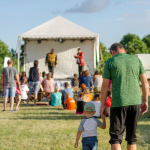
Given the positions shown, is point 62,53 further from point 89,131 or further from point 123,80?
point 123,80

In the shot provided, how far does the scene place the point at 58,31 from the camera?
20.9m

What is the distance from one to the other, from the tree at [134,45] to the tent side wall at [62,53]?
59799 mm

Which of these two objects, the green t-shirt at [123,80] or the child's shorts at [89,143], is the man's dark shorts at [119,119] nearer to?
the green t-shirt at [123,80]

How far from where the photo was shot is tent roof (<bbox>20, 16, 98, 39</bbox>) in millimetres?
20258

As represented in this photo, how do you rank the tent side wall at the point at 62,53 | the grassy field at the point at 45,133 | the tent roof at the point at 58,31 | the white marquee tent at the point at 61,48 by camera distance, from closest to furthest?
the grassy field at the point at 45,133 < the tent roof at the point at 58,31 < the white marquee tent at the point at 61,48 < the tent side wall at the point at 62,53

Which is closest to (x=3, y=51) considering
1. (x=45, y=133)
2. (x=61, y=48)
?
(x=61, y=48)

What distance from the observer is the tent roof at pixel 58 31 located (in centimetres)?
2026

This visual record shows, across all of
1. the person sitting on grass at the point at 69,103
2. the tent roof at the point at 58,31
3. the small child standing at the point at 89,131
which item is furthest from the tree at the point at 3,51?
the small child standing at the point at 89,131

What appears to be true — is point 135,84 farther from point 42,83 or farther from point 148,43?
point 148,43

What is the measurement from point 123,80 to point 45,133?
347 cm

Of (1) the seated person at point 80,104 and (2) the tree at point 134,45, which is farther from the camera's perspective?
(2) the tree at point 134,45

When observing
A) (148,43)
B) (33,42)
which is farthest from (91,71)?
(148,43)

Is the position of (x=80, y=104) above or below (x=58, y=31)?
below

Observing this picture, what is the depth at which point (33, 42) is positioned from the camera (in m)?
22.4
